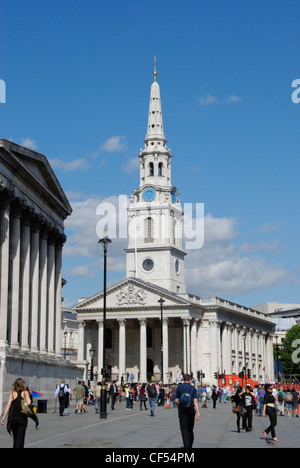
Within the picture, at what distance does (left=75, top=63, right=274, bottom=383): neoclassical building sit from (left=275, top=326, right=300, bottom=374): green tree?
16.8 meters

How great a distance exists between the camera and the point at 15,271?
39219 mm

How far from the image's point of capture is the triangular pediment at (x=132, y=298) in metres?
105

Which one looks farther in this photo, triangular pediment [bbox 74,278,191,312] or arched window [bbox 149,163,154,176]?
arched window [bbox 149,163,154,176]

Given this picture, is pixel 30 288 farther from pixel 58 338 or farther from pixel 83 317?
pixel 83 317

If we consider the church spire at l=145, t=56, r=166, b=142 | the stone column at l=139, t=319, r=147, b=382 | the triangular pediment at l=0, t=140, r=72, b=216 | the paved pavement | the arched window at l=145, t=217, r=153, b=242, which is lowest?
the paved pavement

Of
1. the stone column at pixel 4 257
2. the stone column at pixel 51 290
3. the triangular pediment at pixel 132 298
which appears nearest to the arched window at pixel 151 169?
the triangular pediment at pixel 132 298

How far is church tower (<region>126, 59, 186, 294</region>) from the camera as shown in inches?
4555

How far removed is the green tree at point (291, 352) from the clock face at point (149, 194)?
43.6m

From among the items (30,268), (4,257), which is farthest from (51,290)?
(4,257)

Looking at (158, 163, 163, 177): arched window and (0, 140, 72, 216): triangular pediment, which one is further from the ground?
(158, 163, 163, 177): arched window

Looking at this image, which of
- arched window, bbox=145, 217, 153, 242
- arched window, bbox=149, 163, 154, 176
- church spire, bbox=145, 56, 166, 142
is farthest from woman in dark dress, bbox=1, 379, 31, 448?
church spire, bbox=145, 56, 166, 142

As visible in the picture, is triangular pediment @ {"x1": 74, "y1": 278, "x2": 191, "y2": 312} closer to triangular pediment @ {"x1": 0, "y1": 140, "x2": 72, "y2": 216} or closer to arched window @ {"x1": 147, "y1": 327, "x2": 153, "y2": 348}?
arched window @ {"x1": 147, "y1": 327, "x2": 153, "y2": 348}

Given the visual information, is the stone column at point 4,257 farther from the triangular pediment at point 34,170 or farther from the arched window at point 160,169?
the arched window at point 160,169
